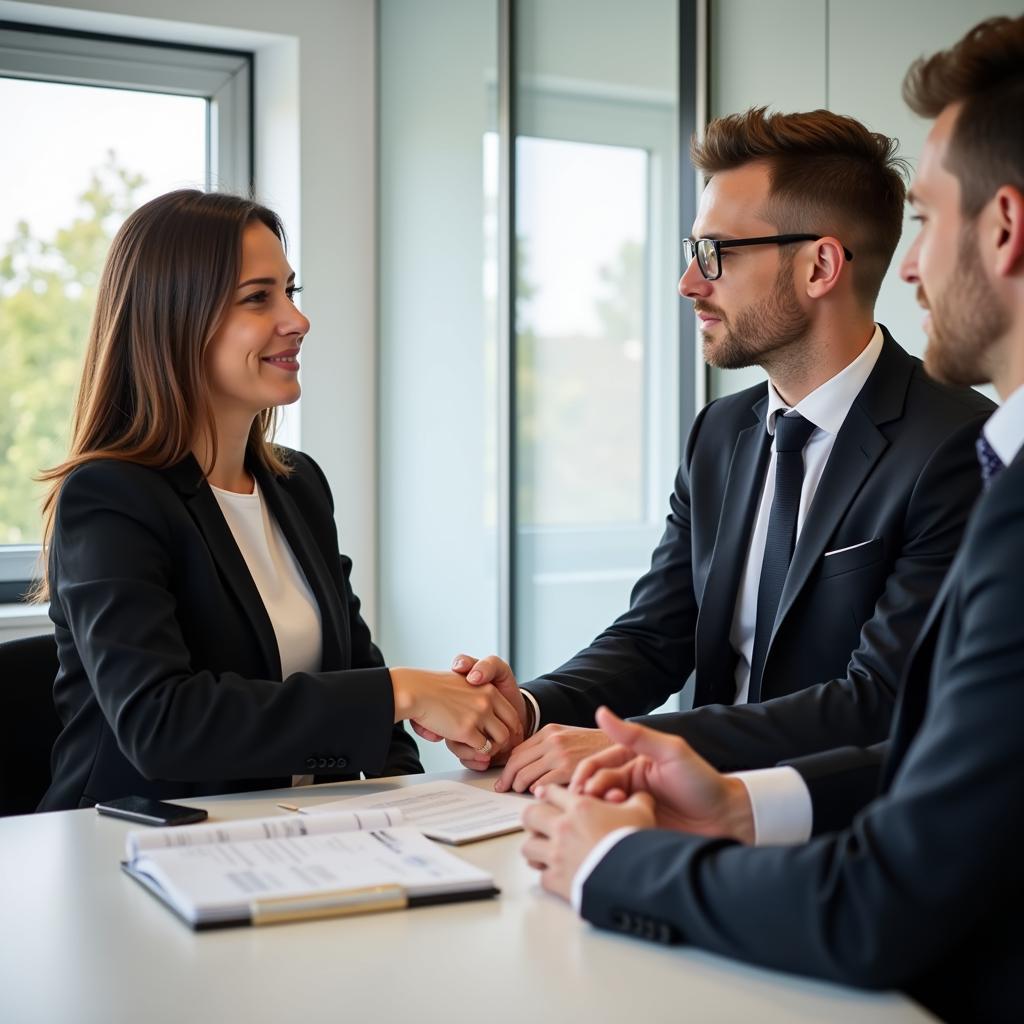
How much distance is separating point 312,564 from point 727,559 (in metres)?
0.71

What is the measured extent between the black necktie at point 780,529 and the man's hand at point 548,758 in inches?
18.3

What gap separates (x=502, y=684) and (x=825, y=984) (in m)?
0.96

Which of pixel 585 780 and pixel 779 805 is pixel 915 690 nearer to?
pixel 779 805

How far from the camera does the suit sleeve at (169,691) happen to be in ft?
5.49

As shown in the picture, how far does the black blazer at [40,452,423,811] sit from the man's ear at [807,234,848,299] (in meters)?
1.00

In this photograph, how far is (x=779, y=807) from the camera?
130cm

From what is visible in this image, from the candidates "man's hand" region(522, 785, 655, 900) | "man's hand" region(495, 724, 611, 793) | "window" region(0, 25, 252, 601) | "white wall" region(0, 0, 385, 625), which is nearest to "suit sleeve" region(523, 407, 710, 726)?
"man's hand" region(495, 724, 611, 793)

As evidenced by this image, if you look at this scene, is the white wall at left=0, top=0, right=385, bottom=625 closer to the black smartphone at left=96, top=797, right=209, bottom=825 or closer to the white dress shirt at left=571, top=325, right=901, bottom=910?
the white dress shirt at left=571, top=325, right=901, bottom=910

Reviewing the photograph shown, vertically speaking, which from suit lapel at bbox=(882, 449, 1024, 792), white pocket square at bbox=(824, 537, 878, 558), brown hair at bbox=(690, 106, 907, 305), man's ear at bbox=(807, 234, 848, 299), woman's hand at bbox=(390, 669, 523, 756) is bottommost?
woman's hand at bbox=(390, 669, 523, 756)

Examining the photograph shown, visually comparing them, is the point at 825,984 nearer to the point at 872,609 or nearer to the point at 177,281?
the point at 872,609

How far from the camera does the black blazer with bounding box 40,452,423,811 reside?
1683 millimetres

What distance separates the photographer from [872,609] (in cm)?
195

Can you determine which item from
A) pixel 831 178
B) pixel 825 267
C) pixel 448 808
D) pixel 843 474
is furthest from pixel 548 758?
pixel 831 178

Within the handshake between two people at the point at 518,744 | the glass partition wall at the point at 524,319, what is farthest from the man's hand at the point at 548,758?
the glass partition wall at the point at 524,319
